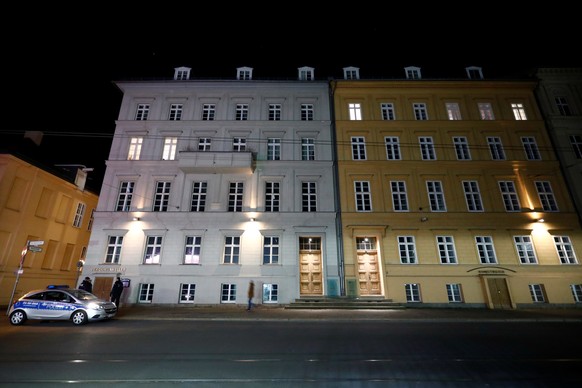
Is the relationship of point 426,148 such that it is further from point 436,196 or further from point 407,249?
point 407,249

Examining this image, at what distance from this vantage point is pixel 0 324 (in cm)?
1230

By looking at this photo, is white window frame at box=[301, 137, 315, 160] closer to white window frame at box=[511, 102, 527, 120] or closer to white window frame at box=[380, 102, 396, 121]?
white window frame at box=[380, 102, 396, 121]

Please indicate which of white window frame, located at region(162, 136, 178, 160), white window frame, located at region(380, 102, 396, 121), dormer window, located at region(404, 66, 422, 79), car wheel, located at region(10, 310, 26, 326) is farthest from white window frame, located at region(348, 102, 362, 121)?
car wheel, located at region(10, 310, 26, 326)

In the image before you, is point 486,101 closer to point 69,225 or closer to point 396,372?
point 396,372

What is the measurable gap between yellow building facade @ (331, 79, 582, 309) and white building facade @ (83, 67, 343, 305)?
2.34m

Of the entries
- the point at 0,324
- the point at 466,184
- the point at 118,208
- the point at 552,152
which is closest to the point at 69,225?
the point at 118,208

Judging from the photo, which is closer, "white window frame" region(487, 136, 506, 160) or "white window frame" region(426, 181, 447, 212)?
"white window frame" region(426, 181, 447, 212)

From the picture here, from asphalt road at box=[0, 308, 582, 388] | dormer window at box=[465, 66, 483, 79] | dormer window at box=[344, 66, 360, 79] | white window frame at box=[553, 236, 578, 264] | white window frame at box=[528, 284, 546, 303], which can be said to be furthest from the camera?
dormer window at box=[344, 66, 360, 79]

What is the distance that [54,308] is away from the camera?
1234 cm

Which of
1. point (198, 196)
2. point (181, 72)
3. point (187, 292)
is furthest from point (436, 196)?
point (181, 72)

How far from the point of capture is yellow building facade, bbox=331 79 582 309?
1902 centimetres

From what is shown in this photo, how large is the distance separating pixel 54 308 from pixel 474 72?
34.8 m

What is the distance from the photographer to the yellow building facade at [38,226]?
62.4ft

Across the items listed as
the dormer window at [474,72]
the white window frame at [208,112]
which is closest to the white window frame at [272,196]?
the white window frame at [208,112]
